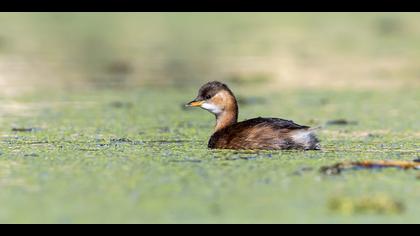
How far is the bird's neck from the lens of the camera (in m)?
12.6

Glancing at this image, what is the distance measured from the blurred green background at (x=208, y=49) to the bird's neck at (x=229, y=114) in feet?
24.0

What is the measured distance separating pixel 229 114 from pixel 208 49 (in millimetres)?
14495

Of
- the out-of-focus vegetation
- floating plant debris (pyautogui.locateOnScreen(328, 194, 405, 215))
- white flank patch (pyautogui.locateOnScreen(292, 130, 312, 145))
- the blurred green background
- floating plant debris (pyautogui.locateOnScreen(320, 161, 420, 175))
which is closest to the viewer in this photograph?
floating plant debris (pyautogui.locateOnScreen(328, 194, 405, 215))

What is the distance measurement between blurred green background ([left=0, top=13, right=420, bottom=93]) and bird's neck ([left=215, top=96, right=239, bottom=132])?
7.30m

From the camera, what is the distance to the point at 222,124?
12.6 meters

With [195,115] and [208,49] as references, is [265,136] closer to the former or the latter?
[195,115]

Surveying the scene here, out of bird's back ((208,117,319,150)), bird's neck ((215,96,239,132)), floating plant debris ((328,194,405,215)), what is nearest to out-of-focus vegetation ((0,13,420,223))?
floating plant debris ((328,194,405,215))

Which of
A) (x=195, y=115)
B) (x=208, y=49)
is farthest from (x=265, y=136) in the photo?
(x=208, y=49)

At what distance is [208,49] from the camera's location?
27.0 metres

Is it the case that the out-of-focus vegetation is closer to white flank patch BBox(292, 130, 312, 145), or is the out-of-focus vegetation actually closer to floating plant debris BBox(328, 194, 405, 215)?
floating plant debris BBox(328, 194, 405, 215)

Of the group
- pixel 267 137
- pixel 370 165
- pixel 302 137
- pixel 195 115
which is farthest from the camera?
pixel 195 115

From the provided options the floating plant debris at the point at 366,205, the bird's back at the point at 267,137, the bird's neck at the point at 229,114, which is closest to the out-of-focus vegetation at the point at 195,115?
the floating plant debris at the point at 366,205

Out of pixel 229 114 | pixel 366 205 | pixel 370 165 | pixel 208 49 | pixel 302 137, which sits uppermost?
pixel 208 49
